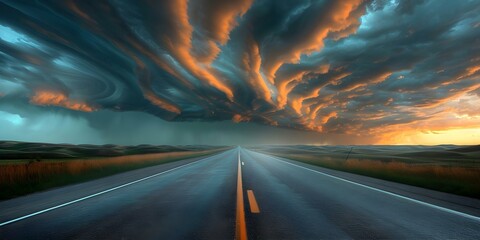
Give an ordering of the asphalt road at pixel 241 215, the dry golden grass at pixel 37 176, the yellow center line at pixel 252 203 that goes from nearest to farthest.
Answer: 1. the asphalt road at pixel 241 215
2. the yellow center line at pixel 252 203
3. the dry golden grass at pixel 37 176

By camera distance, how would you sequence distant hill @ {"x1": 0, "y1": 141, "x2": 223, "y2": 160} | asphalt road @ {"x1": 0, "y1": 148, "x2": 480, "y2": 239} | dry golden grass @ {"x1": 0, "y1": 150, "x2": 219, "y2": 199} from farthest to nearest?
distant hill @ {"x1": 0, "y1": 141, "x2": 223, "y2": 160} < dry golden grass @ {"x1": 0, "y1": 150, "x2": 219, "y2": 199} < asphalt road @ {"x1": 0, "y1": 148, "x2": 480, "y2": 239}

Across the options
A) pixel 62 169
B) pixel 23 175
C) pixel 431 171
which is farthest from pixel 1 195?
pixel 431 171

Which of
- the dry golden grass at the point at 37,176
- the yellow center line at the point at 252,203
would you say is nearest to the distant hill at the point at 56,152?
the dry golden grass at the point at 37,176

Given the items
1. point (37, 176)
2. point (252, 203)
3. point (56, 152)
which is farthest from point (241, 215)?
point (56, 152)

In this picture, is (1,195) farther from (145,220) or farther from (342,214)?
(342,214)

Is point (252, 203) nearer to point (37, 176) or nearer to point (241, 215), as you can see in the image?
point (241, 215)

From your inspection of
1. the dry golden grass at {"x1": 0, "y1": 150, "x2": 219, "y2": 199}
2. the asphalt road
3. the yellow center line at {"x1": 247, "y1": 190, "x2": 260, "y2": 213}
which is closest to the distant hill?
the dry golden grass at {"x1": 0, "y1": 150, "x2": 219, "y2": 199}

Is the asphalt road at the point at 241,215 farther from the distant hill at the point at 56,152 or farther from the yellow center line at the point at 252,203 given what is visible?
the distant hill at the point at 56,152

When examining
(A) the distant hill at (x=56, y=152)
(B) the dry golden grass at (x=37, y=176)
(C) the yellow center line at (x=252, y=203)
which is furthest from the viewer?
(A) the distant hill at (x=56, y=152)

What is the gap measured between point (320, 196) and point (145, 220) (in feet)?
18.3

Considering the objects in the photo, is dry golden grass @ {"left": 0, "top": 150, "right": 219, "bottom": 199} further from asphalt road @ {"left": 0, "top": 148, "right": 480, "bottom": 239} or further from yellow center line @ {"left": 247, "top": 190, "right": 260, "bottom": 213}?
yellow center line @ {"left": 247, "top": 190, "right": 260, "bottom": 213}

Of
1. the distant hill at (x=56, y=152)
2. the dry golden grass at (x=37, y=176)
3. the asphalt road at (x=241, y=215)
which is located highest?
the distant hill at (x=56, y=152)

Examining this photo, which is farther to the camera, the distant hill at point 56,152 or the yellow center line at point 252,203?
the distant hill at point 56,152

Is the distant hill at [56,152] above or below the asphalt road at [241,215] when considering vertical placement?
above
